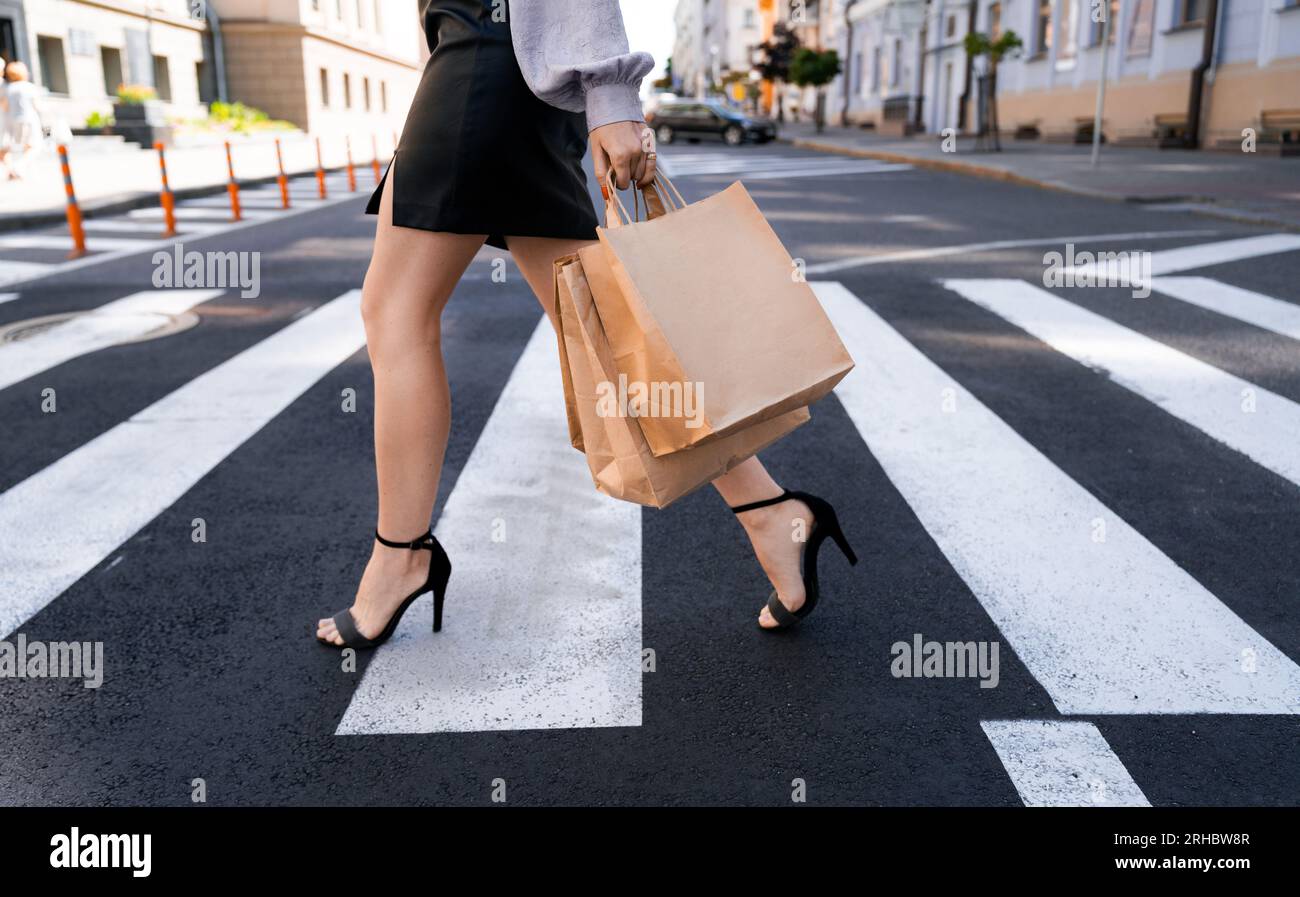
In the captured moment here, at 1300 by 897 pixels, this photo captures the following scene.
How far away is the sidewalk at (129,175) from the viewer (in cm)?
1234

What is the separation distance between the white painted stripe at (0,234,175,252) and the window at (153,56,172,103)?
84.4 feet

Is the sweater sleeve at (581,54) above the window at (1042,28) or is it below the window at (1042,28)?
below

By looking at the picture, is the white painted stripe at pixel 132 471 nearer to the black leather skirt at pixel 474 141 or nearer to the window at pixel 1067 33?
the black leather skirt at pixel 474 141

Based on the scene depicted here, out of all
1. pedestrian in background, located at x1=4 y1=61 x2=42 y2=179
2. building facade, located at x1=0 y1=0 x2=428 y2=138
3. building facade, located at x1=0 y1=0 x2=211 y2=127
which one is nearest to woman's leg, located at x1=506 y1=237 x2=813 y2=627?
pedestrian in background, located at x1=4 y1=61 x2=42 y2=179

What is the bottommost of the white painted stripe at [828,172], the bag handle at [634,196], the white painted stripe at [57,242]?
the white painted stripe at [57,242]

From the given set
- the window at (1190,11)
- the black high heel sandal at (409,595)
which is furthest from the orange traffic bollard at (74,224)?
the window at (1190,11)

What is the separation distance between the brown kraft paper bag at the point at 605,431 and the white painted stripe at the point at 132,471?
4.83ft

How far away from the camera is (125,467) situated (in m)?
3.67

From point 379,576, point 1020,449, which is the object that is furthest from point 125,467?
point 1020,449

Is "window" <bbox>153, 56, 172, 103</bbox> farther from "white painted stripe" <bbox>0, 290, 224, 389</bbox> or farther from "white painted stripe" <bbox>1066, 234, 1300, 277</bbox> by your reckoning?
"white painted stripe" <bbox>1066, 234, 1300, 277</bbox>

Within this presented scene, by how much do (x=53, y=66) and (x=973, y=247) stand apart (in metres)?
27.6

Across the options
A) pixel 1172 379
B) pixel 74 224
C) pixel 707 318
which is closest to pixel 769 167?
pixel 74 224

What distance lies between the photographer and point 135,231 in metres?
11.0
